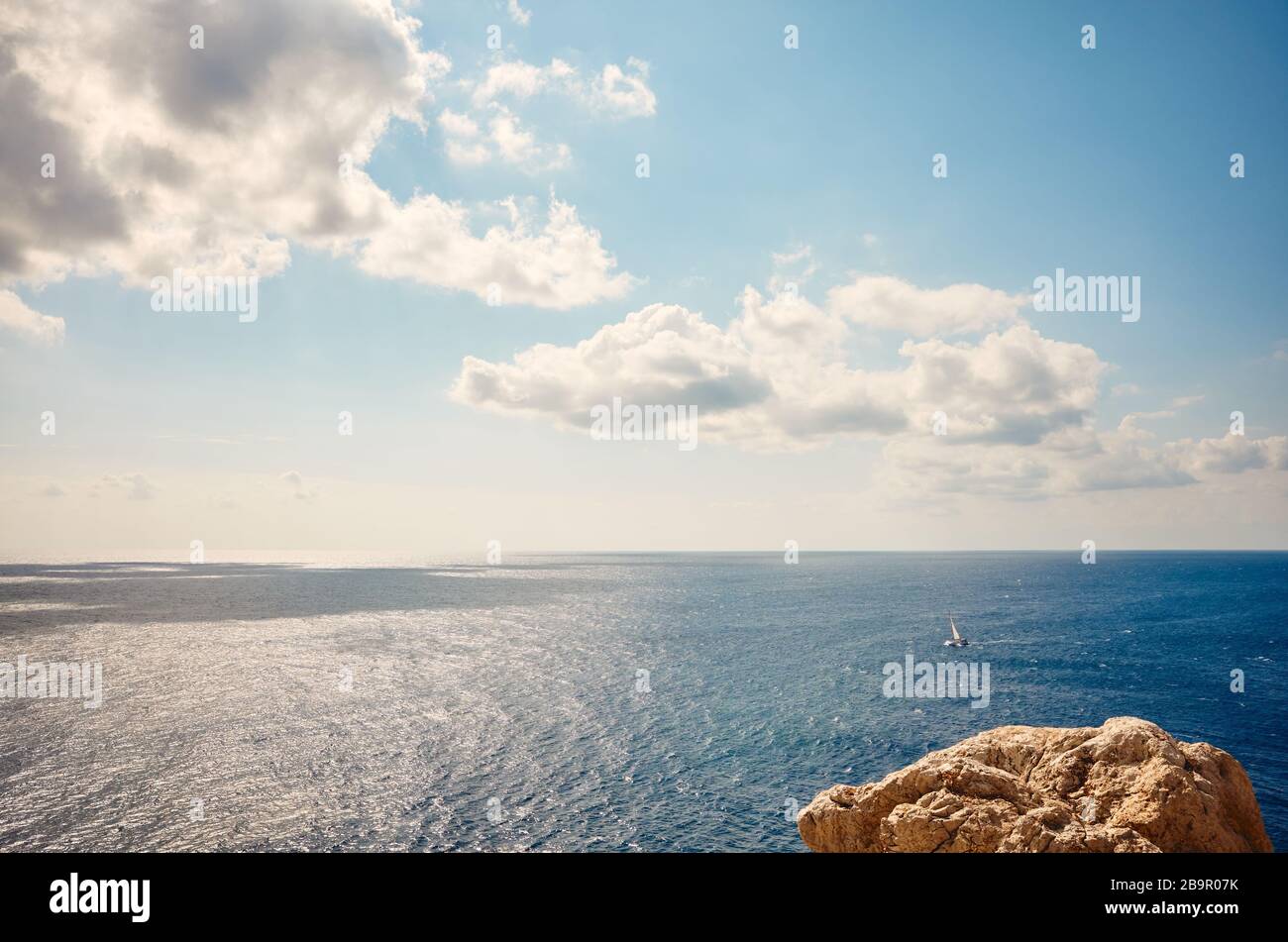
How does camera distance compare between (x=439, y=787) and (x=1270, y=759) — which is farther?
(x=1270, y=759)

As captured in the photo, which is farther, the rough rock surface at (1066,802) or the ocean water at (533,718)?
the ocean water at (533,718)

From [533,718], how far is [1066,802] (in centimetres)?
5658

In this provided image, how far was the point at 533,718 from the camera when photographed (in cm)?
6394

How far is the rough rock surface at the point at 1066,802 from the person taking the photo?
13000mm

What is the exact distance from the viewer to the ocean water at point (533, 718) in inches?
1626

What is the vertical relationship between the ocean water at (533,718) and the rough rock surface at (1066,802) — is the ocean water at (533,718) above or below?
below

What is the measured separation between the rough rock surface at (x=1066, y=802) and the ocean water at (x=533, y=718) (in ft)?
85.8

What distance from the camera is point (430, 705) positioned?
68.2 meters

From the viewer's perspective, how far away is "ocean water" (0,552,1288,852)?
4131 centimetres
